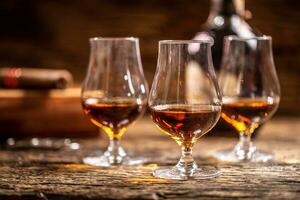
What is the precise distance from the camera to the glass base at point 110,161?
1523mm

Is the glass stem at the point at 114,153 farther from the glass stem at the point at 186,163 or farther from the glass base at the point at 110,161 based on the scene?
the glass stem at the point at 186,163

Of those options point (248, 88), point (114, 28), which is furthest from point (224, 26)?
point (114, 28)

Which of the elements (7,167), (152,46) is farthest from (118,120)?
(152,46)

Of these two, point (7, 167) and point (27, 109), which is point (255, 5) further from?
point (7, 167)

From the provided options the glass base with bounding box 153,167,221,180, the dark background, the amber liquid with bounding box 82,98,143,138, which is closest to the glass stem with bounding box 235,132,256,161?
the glass base with bounding box 153,167,221,180

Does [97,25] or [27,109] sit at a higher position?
[97,25]

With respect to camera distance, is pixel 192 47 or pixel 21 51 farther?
pixel 21 51

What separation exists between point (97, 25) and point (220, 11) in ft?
2.62

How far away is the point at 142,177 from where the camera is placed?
1.39m

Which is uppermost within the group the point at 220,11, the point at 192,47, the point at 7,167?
the point at 220,11

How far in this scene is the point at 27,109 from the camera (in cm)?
197

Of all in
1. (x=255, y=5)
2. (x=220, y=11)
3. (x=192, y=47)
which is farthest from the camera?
(x=255, y=5)

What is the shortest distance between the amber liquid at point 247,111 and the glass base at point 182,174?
187 mm

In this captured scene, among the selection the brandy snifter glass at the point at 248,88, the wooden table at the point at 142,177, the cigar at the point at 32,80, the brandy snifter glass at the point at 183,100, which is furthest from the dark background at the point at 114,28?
the brandy snifter glass at the point at 183,100
